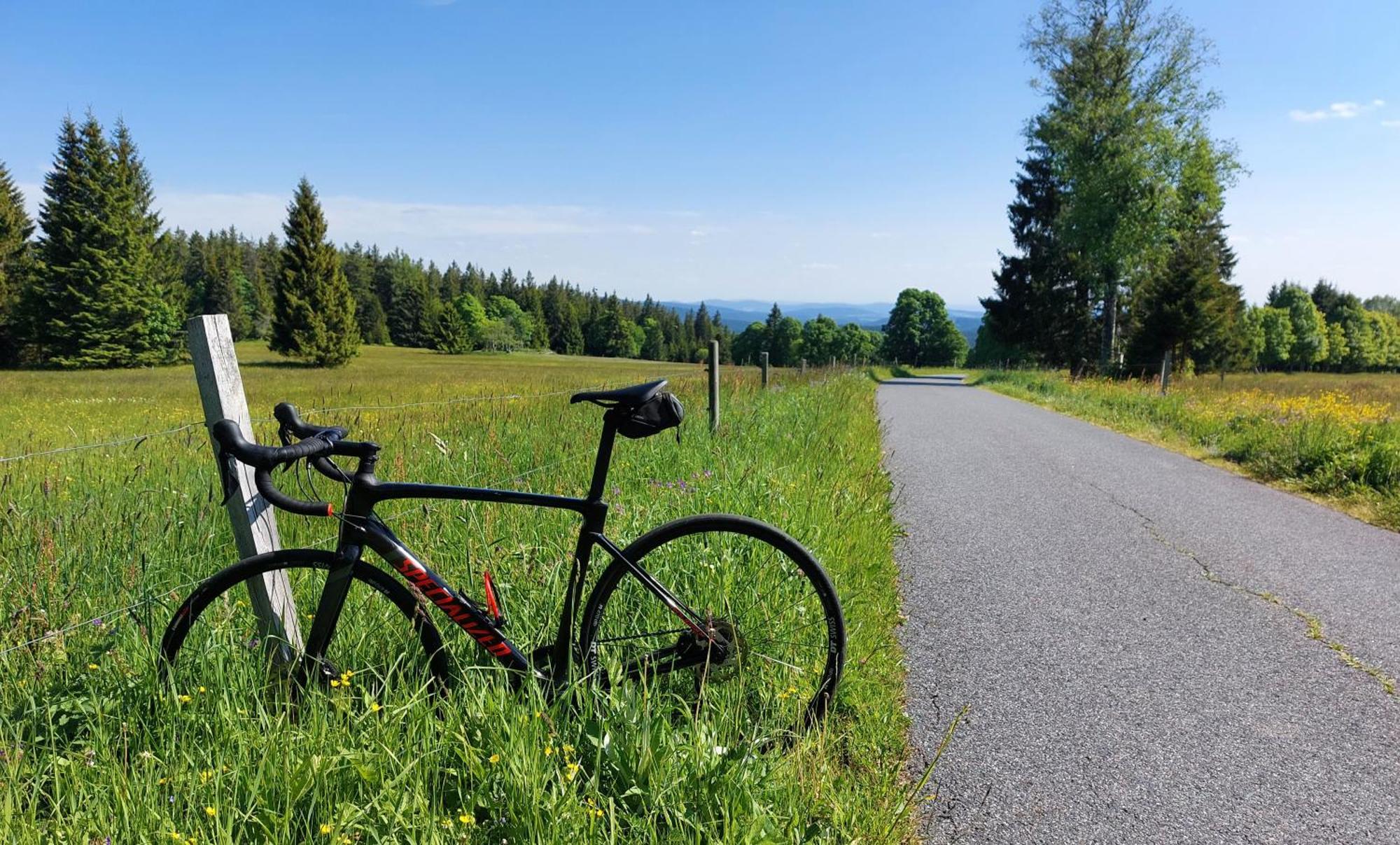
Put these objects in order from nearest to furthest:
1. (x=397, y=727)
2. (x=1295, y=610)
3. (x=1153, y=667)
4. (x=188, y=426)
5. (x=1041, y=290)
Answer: (x=397, y=727), (x=1153, y=667), (x=188, y=426), (x=1295, y=610), (x=1041, y=290)

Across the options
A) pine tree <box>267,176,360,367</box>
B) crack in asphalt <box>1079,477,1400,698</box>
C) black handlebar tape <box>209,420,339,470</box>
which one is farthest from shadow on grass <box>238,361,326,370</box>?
black handlebar tape <box>209,420,339,470</box>

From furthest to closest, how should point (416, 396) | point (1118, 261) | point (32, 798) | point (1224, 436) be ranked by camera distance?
point (1118, 261), point (416, 396), point (1224, 436), point (32, 798)

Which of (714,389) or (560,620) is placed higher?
(714,389)

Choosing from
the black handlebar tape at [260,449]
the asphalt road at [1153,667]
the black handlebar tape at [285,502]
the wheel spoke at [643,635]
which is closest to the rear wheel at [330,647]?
the black handlebar tape at [285,502]

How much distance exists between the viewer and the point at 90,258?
155ft

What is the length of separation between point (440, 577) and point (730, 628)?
3.47 feet

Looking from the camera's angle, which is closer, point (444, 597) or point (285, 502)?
point (285, 502)

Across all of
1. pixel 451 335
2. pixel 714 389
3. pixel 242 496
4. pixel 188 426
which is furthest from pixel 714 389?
pixel 451 335

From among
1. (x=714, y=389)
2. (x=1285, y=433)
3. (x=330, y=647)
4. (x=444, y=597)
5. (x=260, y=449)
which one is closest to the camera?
(x=260, y=449)

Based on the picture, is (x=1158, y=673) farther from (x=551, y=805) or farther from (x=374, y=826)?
(x=374, y=826)

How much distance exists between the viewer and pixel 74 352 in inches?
1868

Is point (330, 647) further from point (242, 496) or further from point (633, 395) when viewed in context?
point (633, 395)

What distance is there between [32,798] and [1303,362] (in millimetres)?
99105

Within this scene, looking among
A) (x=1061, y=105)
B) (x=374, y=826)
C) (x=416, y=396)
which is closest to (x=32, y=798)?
(x=374, y=826)
